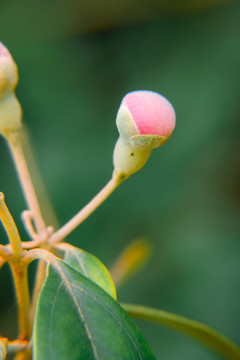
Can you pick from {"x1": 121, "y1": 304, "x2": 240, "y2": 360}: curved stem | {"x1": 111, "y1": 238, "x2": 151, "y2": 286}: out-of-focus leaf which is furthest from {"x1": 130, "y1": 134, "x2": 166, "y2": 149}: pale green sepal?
{"x1": 111, "y1": 238, "x2": 151, "y2": 286}: out-of-focus leaf

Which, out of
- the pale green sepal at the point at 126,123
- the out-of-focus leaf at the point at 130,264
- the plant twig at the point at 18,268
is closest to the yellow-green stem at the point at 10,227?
the plant twig at the point at 18,268

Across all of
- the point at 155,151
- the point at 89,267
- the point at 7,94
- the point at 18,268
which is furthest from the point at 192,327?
the point at 155,151

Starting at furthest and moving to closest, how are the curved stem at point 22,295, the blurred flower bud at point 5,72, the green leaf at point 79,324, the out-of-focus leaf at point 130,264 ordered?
the out-of-focus leaf at point 130,264
the blurred flower bud at point 5,72
the curved stem at point 22,295
the green leaf at point 79,324

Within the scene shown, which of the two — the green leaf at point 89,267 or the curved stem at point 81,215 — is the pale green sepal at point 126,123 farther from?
the green leaf at point 89,267

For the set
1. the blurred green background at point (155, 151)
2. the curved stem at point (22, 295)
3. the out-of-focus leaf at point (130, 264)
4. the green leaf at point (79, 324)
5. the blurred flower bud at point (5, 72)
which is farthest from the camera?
the blurred green background at point (155, 151)

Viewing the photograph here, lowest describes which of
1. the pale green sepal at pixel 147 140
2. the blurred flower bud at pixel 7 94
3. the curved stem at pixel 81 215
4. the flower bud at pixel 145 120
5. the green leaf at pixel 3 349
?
the green leaf at pixel 3 349

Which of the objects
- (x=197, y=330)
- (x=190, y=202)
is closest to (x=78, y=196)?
(x=190, y=202)

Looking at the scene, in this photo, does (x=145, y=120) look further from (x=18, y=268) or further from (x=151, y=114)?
(x=18, y=268)

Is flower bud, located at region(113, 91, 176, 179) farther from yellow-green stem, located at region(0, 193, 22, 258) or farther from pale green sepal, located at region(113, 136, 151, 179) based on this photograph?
yellow-green stem, located at region(0, 193, 22, 258)
